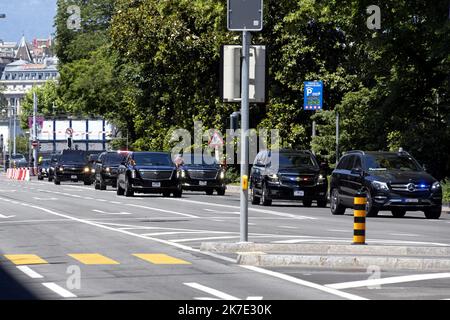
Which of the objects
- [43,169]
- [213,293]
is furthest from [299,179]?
[43,169]

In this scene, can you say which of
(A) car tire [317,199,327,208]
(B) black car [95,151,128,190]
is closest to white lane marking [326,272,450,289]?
(A) car tire [317,199,327,208]

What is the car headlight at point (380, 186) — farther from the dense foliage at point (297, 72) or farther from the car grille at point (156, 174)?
the car grille at point (156, 174)

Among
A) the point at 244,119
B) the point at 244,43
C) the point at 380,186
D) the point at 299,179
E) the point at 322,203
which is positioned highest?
the point at 244,43

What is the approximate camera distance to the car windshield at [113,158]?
58.7 meters

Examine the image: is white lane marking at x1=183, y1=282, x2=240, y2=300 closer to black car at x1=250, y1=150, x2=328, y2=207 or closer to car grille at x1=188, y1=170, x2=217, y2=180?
black car at x1=250, y1=150, x2=328, y2=207

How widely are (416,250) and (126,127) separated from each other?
7553 centimetres

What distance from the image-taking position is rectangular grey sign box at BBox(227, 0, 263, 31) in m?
20.6

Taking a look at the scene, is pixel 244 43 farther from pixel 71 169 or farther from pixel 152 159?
pixel 71 169

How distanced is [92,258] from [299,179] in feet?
72.6

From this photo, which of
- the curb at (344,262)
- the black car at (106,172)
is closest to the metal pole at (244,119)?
the curb at (344,262)

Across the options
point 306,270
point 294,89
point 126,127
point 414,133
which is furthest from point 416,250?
point 126,127

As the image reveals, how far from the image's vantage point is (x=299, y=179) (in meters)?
40.5

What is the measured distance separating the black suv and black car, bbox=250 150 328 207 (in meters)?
5.11
